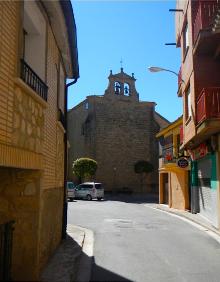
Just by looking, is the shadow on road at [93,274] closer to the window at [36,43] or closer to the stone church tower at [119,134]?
the window at [36,43]

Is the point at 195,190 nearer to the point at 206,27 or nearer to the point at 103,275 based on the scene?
the point at 206,27

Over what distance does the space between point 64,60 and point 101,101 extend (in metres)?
40.0

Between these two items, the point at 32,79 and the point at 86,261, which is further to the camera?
the point at 86,261

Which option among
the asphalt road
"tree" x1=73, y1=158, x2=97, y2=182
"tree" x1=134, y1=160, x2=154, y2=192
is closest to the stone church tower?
"tree" x1=134, y1=160, x2=154, y2=192

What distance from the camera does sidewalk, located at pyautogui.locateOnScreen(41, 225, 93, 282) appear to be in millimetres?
7628

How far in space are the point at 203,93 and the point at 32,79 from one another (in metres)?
8.52

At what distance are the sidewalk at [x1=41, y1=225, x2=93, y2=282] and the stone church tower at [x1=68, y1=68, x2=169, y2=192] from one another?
37.1m

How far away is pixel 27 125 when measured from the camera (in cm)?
599

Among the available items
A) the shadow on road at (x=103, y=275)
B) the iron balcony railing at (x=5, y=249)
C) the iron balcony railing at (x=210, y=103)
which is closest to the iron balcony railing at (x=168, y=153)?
the iron balcony railing at (x=210, y=103)

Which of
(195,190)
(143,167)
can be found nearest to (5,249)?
(195,190)

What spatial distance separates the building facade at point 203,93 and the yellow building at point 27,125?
6.18 metres

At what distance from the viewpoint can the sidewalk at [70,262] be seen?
7628mm

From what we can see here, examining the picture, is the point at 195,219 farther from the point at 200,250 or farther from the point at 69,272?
the point at 69,272

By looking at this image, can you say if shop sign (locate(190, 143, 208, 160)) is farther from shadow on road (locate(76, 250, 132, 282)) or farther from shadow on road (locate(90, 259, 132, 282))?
shadow on road (locate(90, 259, 132, 282))
